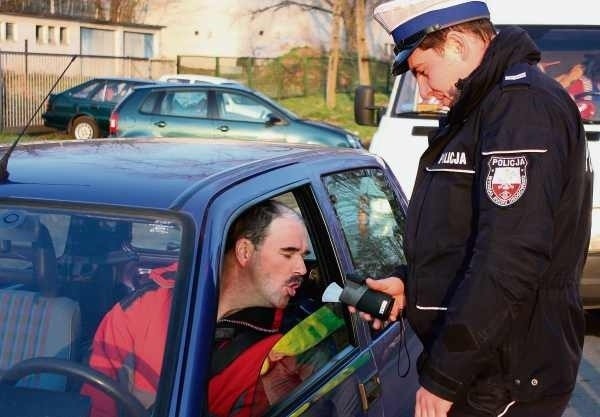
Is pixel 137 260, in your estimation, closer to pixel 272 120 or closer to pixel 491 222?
pixel 491 222

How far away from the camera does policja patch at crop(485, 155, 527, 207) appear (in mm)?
2223

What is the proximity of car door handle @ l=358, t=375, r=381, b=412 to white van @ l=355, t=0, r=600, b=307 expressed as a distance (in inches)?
164

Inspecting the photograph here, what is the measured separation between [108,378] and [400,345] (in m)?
1.33

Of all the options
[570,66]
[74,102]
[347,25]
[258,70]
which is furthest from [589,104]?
[347,25]

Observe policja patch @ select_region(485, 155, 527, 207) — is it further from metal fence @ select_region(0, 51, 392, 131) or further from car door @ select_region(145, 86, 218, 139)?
metal fence @ select_region(0, 51, 392, 131)

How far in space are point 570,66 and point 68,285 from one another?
577cm

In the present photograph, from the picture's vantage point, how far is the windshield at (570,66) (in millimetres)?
7320

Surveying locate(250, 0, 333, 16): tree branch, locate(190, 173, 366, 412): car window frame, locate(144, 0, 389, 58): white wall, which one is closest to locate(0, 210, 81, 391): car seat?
locate(190, 173, 366, 412): car window frame

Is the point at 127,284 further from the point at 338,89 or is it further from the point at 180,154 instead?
the point at 338,89

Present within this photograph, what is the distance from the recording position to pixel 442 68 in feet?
8.17

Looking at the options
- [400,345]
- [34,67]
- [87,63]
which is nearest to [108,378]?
[400,345]

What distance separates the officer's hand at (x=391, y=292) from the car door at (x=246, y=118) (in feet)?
38.3

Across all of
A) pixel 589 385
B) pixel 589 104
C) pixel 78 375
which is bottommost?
pixel 589 385

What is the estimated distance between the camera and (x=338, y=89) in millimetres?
39094
